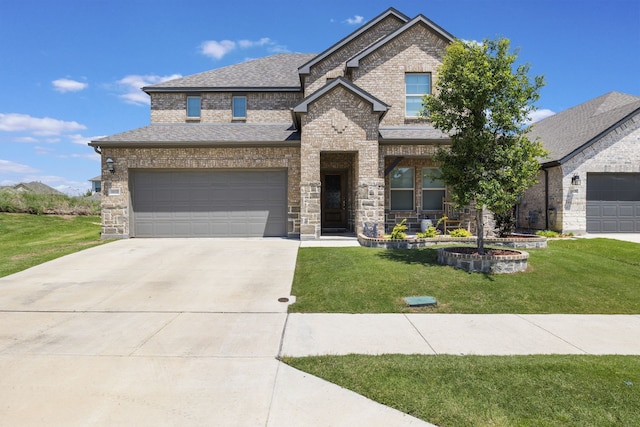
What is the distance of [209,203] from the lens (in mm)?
14953

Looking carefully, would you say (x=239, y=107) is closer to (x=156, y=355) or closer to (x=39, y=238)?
(x=39, y=238)

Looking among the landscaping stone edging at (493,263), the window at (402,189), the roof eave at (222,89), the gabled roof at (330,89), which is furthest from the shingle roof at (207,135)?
the landscaping stone edging at (493,263)

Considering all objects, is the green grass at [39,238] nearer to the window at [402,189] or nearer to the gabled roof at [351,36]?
the gabled roof at [351,36]

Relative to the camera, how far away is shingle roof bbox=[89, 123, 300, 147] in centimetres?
1436

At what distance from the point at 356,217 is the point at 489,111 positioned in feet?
21.9

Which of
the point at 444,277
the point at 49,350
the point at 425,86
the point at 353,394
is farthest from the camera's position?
the point at 425,86

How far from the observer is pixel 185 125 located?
57.1 feet

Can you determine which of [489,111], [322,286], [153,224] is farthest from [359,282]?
[153,224]

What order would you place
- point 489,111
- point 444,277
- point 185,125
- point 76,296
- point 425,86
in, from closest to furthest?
point 76,296 → point 444,277 → point 489,111 → point 425,86 → point 185,125

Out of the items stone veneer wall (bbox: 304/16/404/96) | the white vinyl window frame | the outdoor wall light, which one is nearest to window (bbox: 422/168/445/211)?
the white vinyl window frame

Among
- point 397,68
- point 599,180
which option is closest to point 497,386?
point 397,68

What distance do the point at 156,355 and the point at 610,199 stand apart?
65.0 feet

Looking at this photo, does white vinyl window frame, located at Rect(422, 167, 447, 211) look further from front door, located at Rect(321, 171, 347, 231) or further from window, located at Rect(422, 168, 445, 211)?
front door, located at Rect(321, 171, 347, 231)

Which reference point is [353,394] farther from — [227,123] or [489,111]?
[227,123]
